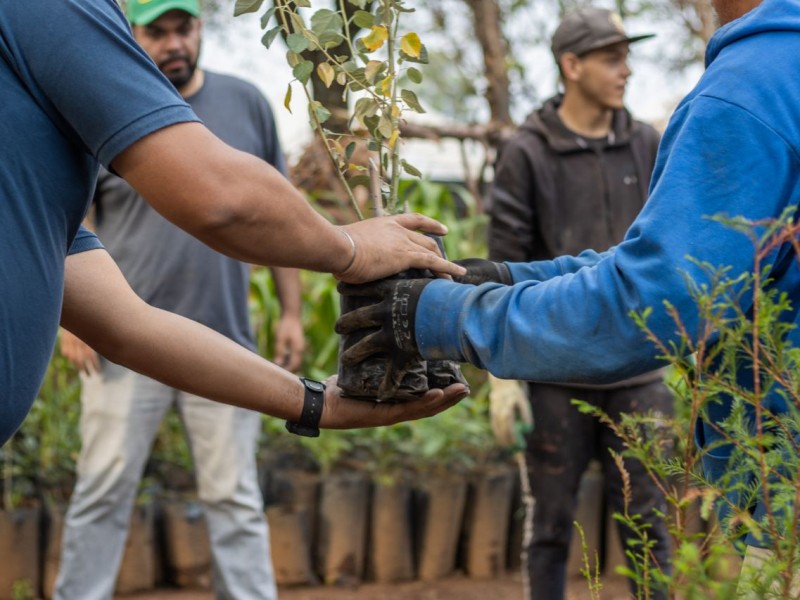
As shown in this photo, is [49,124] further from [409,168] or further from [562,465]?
[562,465]

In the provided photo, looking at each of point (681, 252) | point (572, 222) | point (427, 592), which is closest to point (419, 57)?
point (681, 252)

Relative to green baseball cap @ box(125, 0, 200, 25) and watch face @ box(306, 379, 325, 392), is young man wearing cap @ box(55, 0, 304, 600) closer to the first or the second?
green baseball cap @ box(125, 0, 200, 25)

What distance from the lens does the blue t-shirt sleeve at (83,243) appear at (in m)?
2.32

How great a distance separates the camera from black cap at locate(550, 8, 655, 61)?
170 inches

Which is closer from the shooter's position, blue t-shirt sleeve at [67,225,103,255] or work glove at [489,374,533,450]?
blue t-shirt sleeve at [67,225,103,255]

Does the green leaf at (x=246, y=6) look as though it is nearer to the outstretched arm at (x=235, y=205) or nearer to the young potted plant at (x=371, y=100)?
the young potted plant at (x=371, y=100)

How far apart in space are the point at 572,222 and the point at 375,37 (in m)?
1.90

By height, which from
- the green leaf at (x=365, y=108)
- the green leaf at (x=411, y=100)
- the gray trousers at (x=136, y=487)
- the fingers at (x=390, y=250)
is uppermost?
the green leaf at (x=411, y=100)

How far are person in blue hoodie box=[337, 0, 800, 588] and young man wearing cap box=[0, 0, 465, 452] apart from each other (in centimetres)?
25

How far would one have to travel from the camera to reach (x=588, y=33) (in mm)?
4359

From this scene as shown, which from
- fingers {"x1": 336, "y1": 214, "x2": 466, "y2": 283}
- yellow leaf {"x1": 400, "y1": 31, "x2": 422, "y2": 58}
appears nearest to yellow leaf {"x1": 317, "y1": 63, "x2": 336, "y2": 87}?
yellow leaf {"x1": 400, "y1": 31, "x2": 422, "y2": 58}

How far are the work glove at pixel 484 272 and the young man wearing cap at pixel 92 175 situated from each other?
253 millimetres

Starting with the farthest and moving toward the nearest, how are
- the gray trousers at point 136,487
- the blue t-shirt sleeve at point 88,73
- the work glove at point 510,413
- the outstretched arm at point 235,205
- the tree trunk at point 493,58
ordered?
1. the tree trunk at point 493,58
2. the work glove at point 510,413
3. the gray trousers at point 136,487
4. the outstretched arm at point 235,205
5. the blue t-shirt sleeve at point 88,73

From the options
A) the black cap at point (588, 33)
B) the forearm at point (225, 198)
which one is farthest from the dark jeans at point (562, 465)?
the forearm at point (225, 198)
